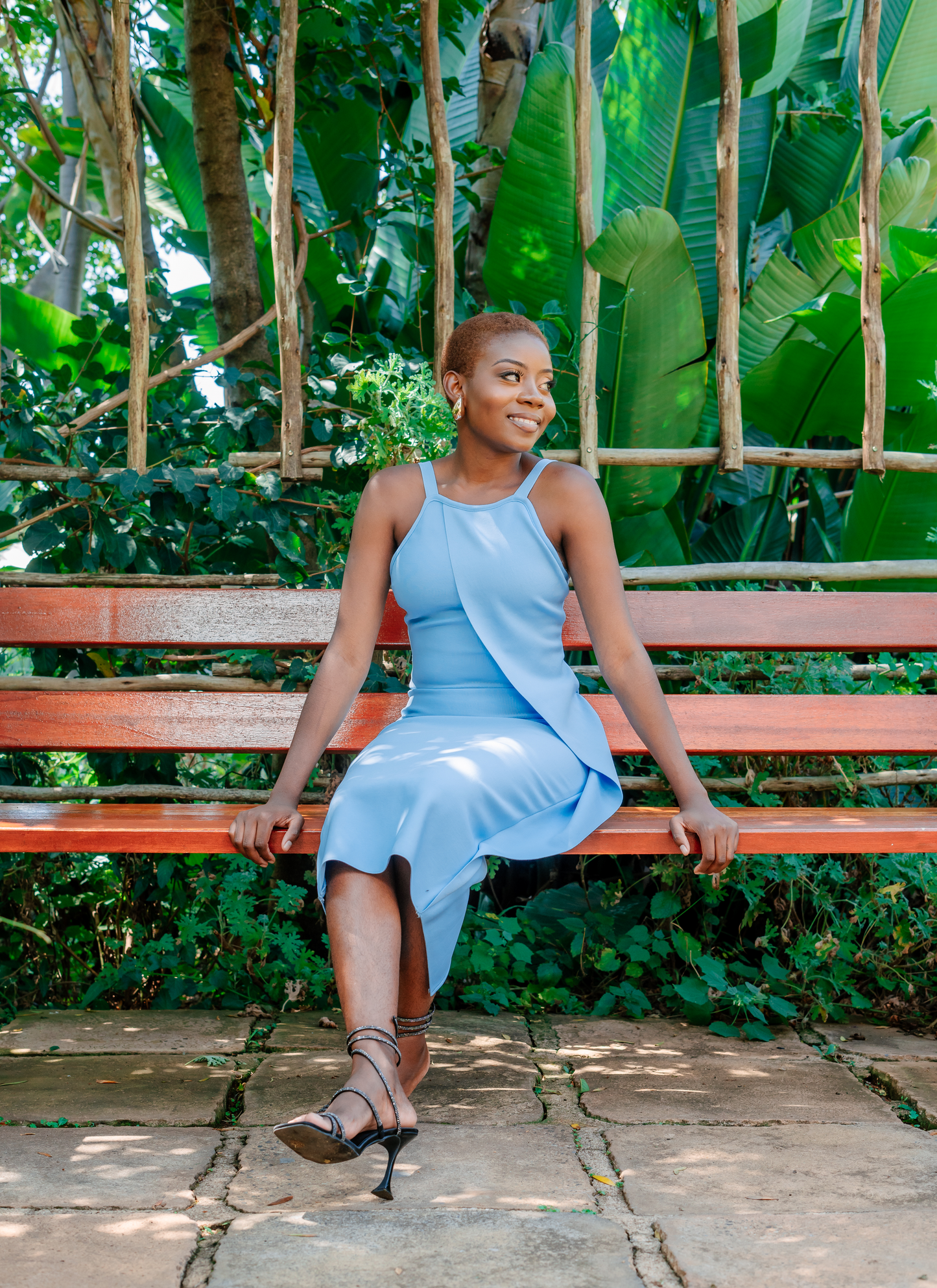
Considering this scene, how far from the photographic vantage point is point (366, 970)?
1.84 m

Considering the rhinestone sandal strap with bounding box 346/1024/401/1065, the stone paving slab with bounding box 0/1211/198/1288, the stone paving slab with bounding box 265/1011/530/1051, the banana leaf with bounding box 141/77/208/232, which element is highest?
the banana leaf with bounding box 141/77/208/232

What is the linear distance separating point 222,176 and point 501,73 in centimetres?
117

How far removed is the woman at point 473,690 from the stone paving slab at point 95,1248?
51cm

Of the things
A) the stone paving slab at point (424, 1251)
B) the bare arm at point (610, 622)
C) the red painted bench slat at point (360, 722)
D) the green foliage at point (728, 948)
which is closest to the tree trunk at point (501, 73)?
the bare arm at point (610, 622)

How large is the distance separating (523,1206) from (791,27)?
15.1 feet

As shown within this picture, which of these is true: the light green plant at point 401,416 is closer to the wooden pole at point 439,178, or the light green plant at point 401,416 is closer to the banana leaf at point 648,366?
the wooden pole at point 439,178

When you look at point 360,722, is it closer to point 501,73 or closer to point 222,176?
point 222,176

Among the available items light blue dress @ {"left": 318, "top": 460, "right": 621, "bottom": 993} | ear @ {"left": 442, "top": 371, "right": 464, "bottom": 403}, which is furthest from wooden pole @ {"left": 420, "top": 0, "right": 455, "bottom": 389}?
light blue dress @ {"left": 318, "top": 460, "right": 621, "bottom": 993}

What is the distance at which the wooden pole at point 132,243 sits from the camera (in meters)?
3.04

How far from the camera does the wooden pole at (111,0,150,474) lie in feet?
9.98

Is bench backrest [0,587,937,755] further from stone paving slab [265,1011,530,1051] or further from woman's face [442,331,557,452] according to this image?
stone paving slab [265,1011,530,1051]

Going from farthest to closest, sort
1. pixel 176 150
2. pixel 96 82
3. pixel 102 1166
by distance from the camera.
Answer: pixel 176 150
pixel 96 82
pixel 102 1166

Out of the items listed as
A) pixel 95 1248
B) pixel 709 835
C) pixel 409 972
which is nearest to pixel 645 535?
pixel 709 835

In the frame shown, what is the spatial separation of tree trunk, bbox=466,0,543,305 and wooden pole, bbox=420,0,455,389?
103 cm
